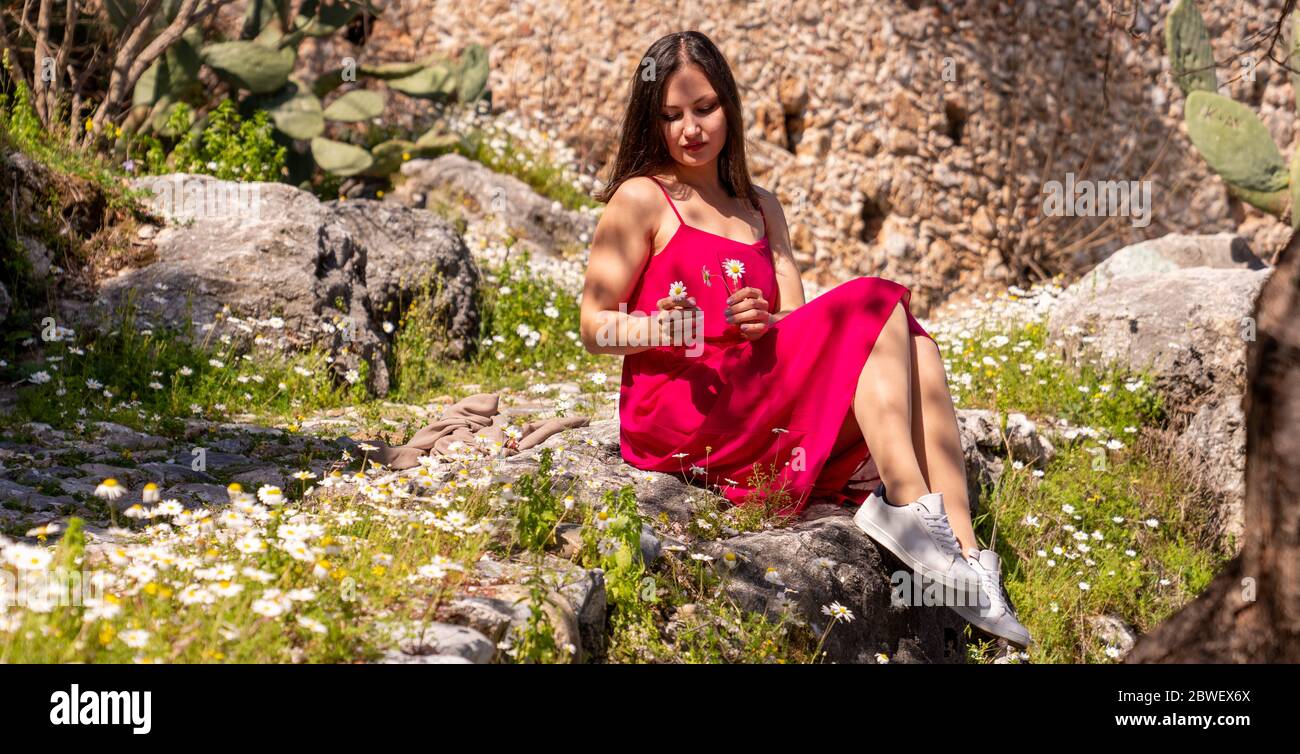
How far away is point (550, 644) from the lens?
2.80 meters

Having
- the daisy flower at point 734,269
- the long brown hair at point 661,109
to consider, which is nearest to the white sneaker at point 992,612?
the daisy flower at point 734,269

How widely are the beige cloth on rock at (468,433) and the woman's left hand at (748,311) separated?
0.89m

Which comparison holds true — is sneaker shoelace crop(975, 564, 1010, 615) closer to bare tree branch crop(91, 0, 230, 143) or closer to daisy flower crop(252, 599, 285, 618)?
daisy flower crop(252, 599, 285, 618)

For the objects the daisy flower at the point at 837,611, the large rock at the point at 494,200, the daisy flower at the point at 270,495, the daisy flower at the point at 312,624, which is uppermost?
the large rock at the point at 494,200

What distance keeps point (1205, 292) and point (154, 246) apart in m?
5.23

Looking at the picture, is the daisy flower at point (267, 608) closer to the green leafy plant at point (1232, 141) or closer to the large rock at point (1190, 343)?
the large rock at point (1190, 343)

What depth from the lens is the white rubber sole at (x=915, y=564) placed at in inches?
139

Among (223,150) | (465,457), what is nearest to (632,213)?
(465,457)

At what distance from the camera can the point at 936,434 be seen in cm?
383

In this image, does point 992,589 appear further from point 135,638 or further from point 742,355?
point 135,638

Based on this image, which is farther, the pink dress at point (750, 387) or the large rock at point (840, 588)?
the pink dress at point (750, 387)

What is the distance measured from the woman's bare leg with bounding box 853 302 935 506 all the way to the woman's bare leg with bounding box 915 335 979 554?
4 centimetres

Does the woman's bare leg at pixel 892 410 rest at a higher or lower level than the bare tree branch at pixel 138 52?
lower

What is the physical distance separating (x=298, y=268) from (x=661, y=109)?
9.16 feet
